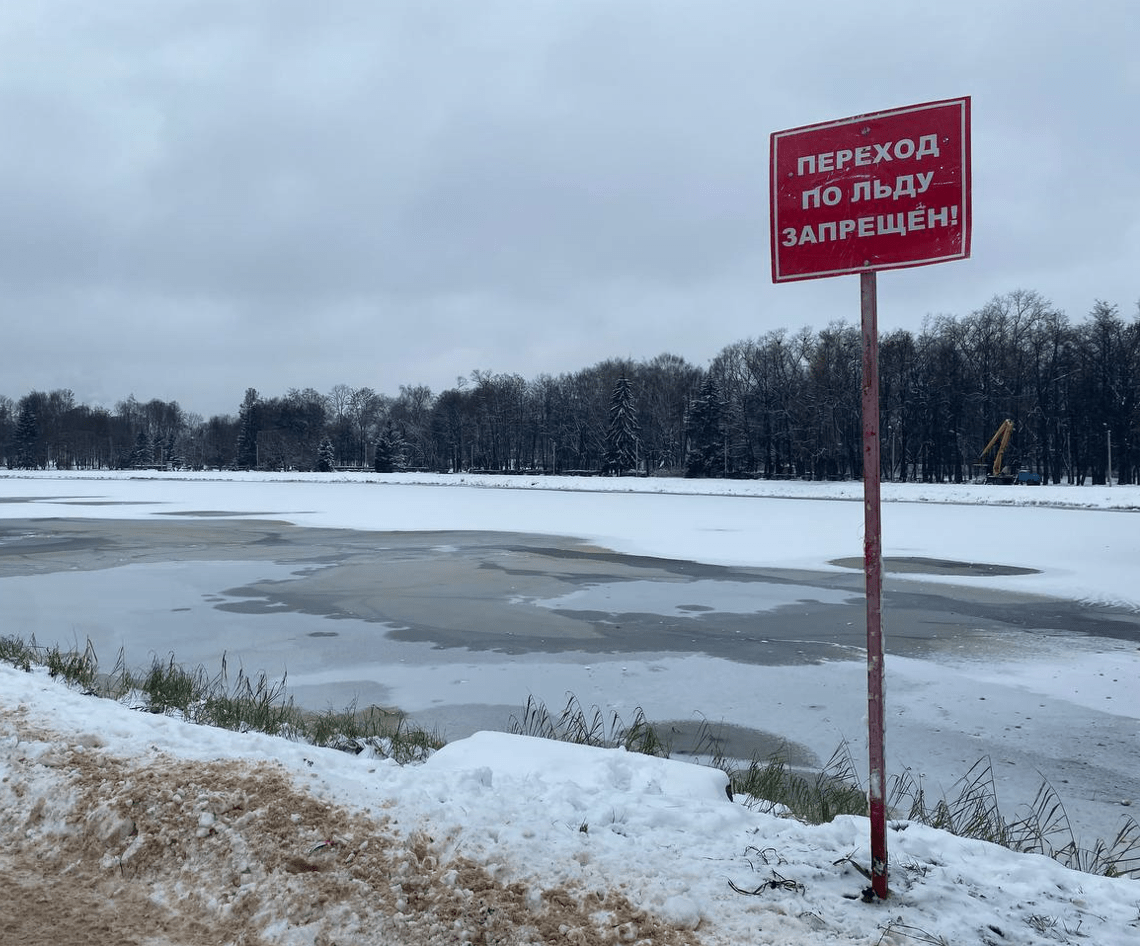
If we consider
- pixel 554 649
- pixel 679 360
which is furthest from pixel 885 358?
pixel 554 649

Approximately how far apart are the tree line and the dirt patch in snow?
6404cm

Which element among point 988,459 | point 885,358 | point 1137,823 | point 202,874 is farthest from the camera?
point 885,358

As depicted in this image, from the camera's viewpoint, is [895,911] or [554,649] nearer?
[895,911]

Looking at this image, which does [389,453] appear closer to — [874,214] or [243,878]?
[243,878]

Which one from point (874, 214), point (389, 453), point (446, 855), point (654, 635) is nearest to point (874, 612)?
point (874, 214)

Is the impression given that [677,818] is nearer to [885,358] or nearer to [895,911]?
[895,911]

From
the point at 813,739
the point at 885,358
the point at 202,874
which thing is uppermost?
the point at 885,358

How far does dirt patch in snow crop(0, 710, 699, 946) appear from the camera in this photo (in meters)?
3.27

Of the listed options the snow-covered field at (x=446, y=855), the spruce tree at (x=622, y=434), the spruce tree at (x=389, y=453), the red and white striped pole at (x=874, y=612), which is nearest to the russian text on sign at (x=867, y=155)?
the red and white striped pole at (x=874, y=612)

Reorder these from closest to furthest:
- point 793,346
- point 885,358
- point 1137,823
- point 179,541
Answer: point 1137,823 < point 179,541 < point 885,358 < point 793,346

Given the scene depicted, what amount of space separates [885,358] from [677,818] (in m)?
71.6

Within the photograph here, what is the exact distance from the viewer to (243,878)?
143 inches

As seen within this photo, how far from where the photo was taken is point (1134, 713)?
25.0 ft

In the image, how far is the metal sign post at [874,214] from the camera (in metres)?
3.27
